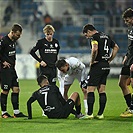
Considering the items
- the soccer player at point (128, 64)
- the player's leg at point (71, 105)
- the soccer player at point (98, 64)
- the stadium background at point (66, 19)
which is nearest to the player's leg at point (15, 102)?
the player's leg at point (71, 105)

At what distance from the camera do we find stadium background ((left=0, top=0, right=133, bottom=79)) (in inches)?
1212

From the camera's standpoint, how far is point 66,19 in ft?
104

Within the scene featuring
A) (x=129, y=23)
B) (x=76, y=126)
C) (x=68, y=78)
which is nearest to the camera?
(x=76, y=126)

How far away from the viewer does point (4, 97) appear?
11.4m

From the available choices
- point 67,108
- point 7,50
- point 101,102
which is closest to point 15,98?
point 7,50

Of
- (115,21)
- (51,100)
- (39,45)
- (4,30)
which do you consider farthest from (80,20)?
(51,100)

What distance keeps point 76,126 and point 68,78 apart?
102 inches

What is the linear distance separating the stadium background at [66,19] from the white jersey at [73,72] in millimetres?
17636

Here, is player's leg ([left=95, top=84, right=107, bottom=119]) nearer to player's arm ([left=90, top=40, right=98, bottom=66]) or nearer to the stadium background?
player's arm ([left=90, top=40, right=98, bottom=66])

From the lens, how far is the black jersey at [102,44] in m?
10.5

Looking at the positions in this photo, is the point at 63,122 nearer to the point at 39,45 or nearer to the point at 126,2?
the point at 39,45

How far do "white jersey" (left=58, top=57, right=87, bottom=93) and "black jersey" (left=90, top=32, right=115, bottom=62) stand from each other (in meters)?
0.63

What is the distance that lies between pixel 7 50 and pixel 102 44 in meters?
2.07

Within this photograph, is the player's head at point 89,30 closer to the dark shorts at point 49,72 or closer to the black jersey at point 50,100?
the black jersey at point 50,100
